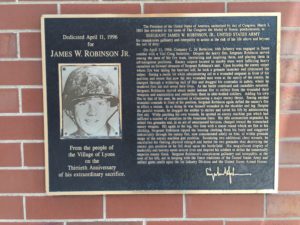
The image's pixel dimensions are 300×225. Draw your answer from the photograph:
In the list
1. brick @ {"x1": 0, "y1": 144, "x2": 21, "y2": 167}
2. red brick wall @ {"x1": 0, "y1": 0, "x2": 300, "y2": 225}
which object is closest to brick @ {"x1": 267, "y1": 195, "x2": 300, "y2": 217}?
red brick wall @ {"x1": 0, "y1": 0, "x2": 300, "y2": 225}

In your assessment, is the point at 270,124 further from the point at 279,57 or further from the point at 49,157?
the point at 49,157

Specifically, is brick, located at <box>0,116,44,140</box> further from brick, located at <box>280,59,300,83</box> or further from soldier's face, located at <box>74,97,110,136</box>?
brick, located at <box>280,59,300,83</box>

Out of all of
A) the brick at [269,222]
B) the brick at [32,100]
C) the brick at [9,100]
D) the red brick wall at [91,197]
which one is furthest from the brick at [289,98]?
the brick at [9,100]

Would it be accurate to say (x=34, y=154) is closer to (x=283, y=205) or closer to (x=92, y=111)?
(x=92, y=111)

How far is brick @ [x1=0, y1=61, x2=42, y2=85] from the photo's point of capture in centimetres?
221

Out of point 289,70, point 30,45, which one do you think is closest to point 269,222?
point 289,70

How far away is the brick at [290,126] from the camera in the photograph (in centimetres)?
223

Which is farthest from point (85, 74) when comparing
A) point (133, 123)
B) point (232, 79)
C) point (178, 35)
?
point (232, 79)

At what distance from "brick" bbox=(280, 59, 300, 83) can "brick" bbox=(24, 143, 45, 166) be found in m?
1.13

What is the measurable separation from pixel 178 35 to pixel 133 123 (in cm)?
44

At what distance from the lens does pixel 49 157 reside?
223 centimetres

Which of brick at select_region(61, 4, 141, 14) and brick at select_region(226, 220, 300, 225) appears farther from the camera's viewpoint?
brick at select_region(226, 220, 300, 225)

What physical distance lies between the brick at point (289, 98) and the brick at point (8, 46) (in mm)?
1206

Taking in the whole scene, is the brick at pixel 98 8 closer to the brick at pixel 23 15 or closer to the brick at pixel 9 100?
the brick at pixel 23 15
